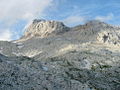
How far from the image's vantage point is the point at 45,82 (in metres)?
69.7

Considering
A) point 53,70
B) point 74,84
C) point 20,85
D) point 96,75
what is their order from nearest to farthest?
1. point 20,85
2. point 74,84
3. point 53,70
4. point 96,75

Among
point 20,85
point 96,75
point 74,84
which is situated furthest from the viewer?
point 96,75

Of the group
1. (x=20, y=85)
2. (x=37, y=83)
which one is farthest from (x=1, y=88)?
(x=37, y=83)

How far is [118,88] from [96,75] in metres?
8.88

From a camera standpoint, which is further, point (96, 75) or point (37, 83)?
point (96, 75)

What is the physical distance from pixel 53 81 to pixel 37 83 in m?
4.96

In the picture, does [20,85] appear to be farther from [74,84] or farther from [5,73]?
[74,84]

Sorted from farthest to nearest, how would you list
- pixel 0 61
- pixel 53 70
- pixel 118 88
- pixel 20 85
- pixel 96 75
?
pixel 96 75 < pixel 118 88 < pixel 53 70 < pixel 0 61 < pixel 20 85

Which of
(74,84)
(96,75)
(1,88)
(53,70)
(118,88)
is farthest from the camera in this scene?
(96,75)

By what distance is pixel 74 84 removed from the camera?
74.4 metres

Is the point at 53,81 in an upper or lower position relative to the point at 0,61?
lower

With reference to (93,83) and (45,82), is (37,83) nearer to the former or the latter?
(45,82)

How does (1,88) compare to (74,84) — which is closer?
(1,88)

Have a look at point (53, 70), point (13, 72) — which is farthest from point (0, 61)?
point (53, 70)
